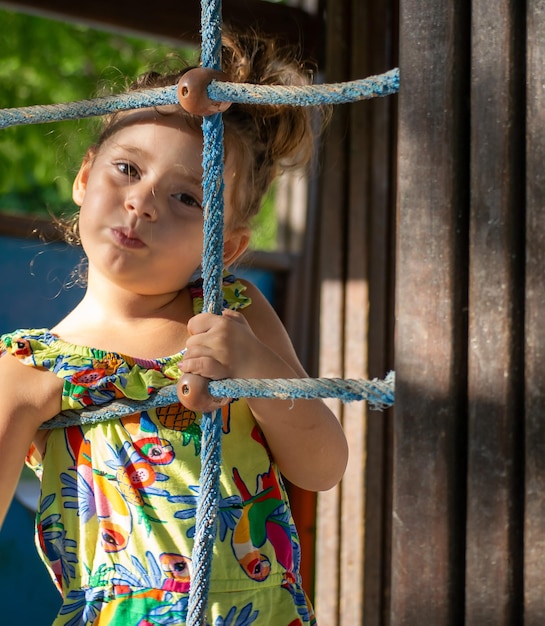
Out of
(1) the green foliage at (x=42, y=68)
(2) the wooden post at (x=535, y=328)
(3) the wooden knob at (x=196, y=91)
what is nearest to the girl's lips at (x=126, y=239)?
(3) the wooden knob at (x=196, y=91)

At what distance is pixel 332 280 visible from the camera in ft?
8.94

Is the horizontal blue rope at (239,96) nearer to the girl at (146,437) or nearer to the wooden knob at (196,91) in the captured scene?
the wooden knob at (196,91)

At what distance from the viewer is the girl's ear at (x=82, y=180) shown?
1611 millimetres

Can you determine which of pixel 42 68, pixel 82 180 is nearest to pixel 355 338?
pixel 82 180

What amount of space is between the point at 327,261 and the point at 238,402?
1.31 m

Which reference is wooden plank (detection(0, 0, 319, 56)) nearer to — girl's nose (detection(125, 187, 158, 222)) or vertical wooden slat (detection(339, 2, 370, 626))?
vertical wooden slat (detection(339, 2, 370, 626))

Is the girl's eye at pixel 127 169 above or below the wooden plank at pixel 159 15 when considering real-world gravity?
below

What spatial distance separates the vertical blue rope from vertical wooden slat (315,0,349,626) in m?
1.52

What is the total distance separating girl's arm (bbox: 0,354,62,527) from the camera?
1.31 metres

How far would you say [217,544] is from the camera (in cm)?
137

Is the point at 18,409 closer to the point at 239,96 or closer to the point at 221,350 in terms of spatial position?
the point at 221,350

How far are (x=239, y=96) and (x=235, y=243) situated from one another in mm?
541

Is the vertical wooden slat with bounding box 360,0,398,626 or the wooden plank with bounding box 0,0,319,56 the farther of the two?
the vertical wooden slat with bounding box 360,0,398,626

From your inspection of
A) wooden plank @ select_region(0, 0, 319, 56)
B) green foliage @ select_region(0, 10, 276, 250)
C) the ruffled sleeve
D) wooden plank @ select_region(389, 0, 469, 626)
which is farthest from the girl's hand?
green foliage @ select_region(0, 10, 276, 250)
